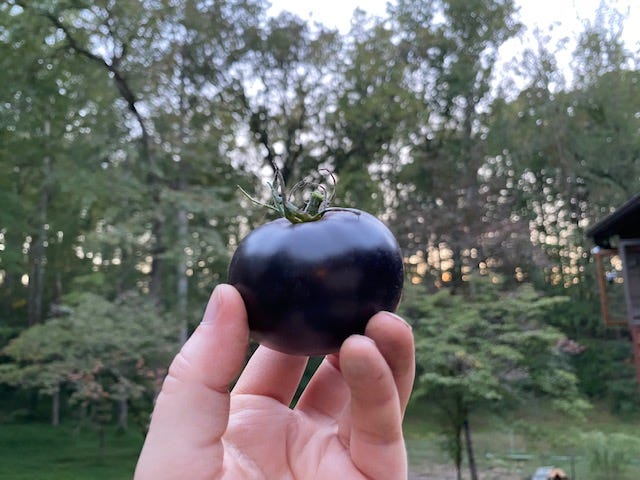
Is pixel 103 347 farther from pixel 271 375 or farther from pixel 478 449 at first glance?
pixel 271 375

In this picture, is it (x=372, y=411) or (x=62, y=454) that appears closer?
(x=372, y=411)

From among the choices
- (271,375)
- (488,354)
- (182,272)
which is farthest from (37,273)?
(271,375)

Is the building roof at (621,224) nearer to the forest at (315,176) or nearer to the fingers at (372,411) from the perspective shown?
the forest at (315,176)

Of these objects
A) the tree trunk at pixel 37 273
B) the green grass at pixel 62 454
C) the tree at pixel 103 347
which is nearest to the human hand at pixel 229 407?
the tree at pixel 103 347

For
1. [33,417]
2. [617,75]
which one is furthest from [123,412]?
[617,75]

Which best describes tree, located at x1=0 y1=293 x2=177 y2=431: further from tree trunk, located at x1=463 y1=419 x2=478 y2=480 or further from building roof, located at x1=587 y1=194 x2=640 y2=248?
building roof, located at x1=587 y1=194 x2=640 y2=248

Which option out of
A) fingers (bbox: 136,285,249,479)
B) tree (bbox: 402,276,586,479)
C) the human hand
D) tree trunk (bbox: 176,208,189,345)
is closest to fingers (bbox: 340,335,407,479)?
the human hand
